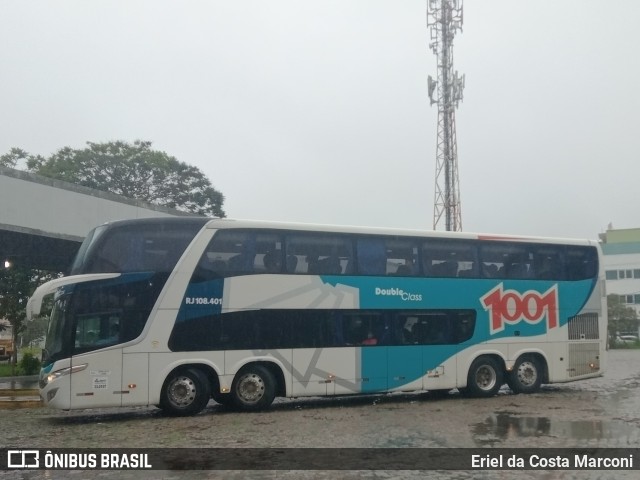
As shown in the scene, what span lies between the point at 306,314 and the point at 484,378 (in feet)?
15.4

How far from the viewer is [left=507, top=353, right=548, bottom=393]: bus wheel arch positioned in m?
16.1

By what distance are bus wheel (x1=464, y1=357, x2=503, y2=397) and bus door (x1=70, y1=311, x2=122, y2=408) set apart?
7677mm

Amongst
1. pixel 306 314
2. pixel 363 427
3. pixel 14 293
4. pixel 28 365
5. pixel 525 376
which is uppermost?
pixel 14 293

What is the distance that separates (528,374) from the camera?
16312 mm

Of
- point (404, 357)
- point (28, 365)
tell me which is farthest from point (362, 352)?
point (28, 365)

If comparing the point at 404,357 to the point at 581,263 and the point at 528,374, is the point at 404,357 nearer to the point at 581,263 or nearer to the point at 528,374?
the point at 528,374

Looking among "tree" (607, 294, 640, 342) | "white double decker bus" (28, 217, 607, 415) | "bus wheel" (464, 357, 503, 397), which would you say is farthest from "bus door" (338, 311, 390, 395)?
"tree" (607, 294, 640, 342)

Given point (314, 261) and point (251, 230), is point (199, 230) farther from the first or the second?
point (314, 261)

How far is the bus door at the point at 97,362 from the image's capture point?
1211 centimetres

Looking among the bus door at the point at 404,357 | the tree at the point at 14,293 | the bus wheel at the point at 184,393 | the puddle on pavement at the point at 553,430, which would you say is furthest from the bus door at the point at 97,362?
the tree at the point at 14,293

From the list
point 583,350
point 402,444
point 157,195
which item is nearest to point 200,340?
point 402,444

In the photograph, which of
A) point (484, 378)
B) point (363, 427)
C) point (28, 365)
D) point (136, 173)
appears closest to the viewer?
point (363, 427)

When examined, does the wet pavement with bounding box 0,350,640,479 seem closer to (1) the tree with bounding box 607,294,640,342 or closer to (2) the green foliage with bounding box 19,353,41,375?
(2) the green foliage with bounding box 19,353,41,375

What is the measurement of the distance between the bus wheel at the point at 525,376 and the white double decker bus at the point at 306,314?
0.03 metres
